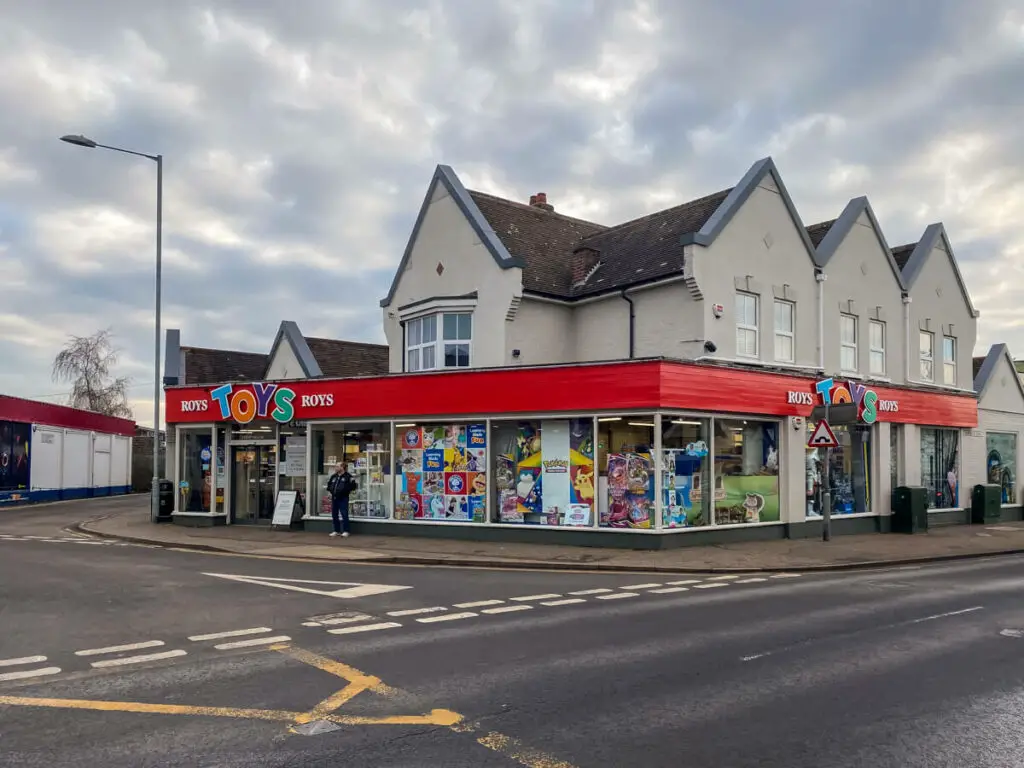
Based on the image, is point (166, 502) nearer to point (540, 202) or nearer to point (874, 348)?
point (540, 202)

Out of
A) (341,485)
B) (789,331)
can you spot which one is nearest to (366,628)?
(341,485)

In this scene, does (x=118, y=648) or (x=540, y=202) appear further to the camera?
(x=540, y=202)

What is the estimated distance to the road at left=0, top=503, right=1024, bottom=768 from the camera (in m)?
5.58

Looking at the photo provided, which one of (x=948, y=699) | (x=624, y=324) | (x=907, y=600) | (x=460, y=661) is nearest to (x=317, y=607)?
(x=460, y=661)

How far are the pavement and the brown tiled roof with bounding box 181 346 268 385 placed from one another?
1214 centimetres

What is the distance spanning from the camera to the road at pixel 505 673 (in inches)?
220

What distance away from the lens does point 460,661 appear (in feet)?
26.1

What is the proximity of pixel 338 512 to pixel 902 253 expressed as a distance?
2116 centimetres

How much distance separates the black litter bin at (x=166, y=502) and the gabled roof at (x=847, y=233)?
2057cm

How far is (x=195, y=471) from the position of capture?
24.0 metres

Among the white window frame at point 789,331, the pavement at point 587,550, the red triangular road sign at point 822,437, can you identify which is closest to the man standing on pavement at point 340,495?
the pavement at point 587,550

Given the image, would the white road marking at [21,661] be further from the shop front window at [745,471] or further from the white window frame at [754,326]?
the white window frame at [754,326]

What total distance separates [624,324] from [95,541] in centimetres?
1475

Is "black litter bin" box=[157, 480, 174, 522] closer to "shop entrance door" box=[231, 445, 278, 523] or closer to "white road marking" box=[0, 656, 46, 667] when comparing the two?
"shop entrance door" box=[231, 445, 278, 523]
